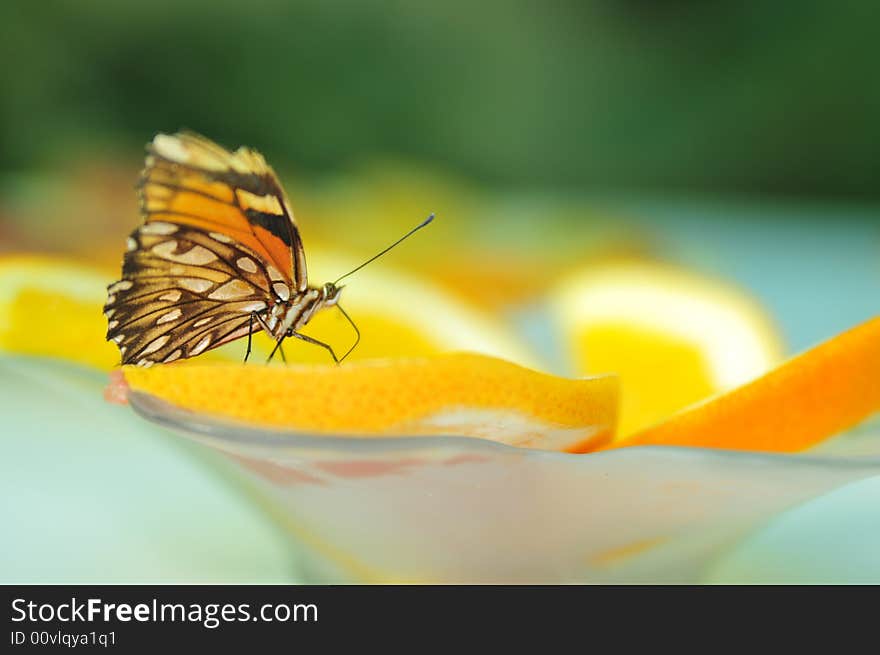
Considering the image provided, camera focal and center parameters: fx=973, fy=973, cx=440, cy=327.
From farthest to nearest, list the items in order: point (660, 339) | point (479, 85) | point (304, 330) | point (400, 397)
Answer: point (479, 85) → point (660, 339) → point (304, 330) → point (400, 397)

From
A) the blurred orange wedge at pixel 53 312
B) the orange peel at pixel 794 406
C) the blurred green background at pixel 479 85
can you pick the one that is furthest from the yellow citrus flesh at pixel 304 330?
the blurred green background at pixel 479 85

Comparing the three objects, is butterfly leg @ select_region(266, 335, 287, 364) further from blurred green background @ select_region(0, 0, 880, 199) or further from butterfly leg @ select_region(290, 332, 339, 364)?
blurred green background @ select_region(0, 0, 880, 199)

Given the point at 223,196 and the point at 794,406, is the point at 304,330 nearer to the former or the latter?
the point at 223,196

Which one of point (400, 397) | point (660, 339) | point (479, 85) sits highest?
point (479, 85)

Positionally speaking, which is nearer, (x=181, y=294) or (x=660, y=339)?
(x=181, y=294)

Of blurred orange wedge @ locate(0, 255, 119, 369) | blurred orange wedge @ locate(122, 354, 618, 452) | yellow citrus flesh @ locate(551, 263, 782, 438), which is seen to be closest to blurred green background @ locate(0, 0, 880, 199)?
yellow citrus flesh @ locate(551, 263, 782, 438)

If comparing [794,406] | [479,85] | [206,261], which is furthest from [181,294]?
[479,85]
